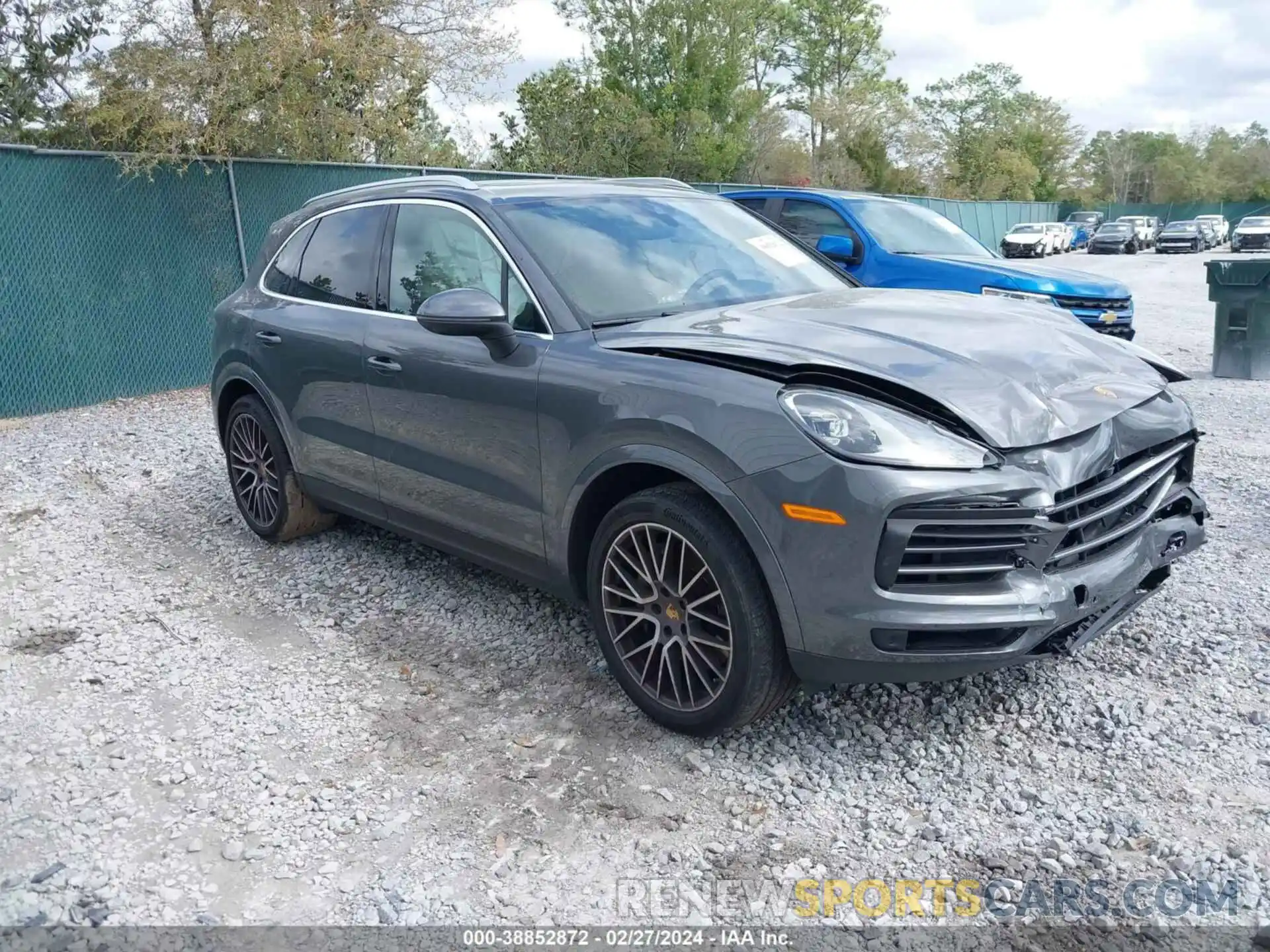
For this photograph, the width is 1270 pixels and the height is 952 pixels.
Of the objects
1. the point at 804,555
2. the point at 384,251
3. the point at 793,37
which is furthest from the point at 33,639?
the point at 793,37

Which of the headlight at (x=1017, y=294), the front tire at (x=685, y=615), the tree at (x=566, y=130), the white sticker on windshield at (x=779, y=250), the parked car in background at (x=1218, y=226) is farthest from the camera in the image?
the parked car in background at (x=1218, y=226)

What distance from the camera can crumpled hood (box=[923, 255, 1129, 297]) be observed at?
826 cm

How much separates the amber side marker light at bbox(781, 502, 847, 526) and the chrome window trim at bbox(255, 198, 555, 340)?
1.20m

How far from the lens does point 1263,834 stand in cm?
275

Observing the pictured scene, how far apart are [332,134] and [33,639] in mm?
8557

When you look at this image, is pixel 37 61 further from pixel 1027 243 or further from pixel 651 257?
pixel 1027 243

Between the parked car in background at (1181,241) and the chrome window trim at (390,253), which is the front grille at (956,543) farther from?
the parked car in background at (1181,241)

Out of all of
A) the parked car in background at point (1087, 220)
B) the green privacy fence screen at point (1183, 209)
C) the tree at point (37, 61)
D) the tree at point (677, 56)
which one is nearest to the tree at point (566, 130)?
the tree at point (677, 56)

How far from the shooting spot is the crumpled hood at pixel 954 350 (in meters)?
2.93

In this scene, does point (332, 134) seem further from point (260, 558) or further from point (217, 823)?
point (217, 823)

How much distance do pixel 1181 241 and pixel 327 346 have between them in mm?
45961

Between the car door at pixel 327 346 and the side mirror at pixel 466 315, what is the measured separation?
978 millimetres

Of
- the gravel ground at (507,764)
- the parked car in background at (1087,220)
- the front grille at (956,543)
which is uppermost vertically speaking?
the parked car in background at (1087,220)

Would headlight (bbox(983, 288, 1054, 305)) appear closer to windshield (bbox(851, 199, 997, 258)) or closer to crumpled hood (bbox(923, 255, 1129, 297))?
crumpled hood (bbox(923, 255, 1129, 297))
